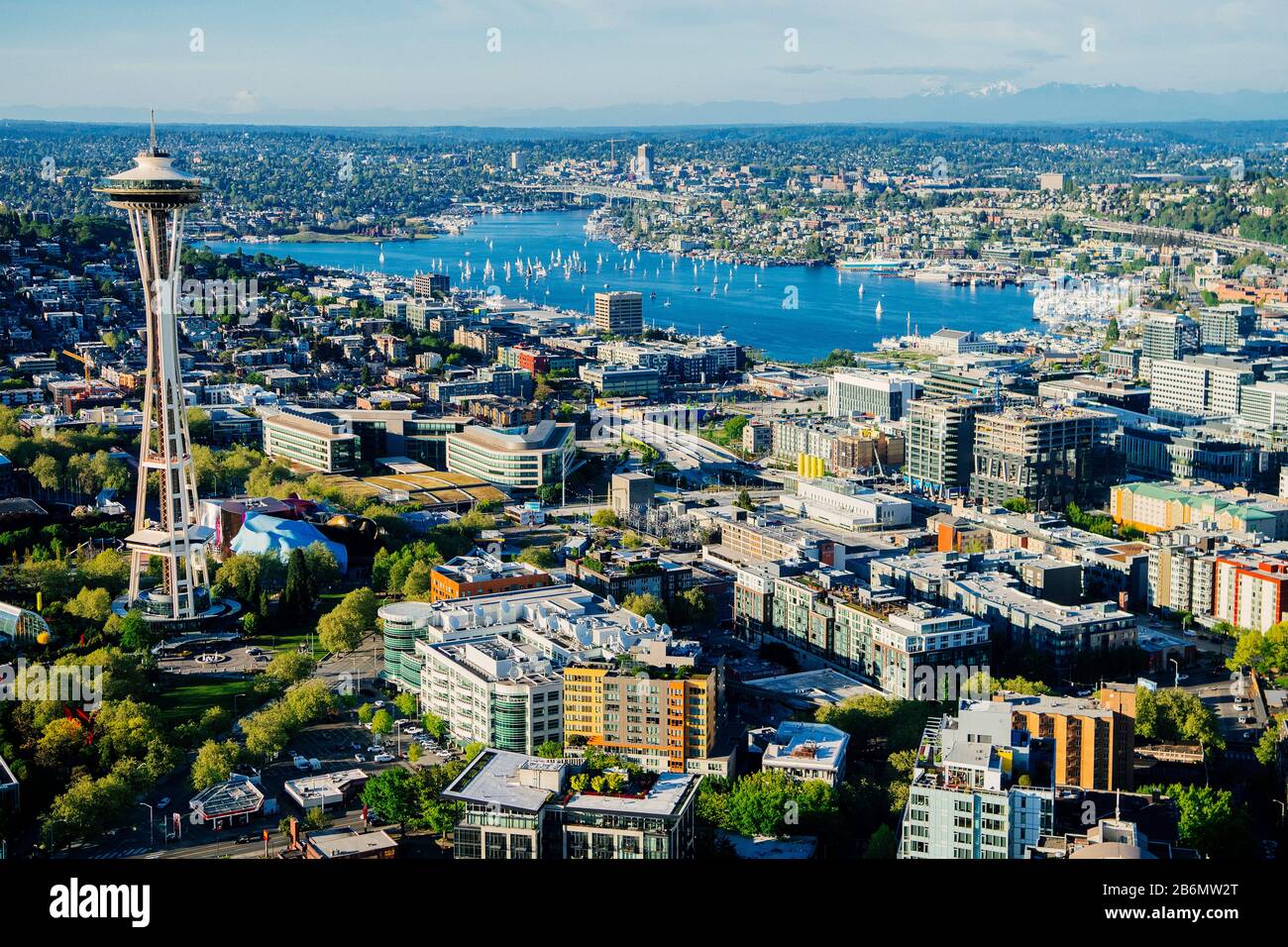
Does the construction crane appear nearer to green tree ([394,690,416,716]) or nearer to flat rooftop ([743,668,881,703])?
green tree ([394,690,416,716])

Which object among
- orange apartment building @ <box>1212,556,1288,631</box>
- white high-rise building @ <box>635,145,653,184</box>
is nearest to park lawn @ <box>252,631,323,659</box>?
orange apartment building @ <box>1212,556,1288,631</box>

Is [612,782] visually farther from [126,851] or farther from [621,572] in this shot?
[621,572]

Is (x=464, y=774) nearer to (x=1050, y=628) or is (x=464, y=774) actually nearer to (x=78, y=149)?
(x=1050, y=628)

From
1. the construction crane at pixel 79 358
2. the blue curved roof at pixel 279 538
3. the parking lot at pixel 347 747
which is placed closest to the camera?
the parking lot at pixel 347 747

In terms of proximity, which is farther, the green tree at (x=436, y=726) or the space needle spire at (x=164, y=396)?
the space needle spire at (x=164, y=396)

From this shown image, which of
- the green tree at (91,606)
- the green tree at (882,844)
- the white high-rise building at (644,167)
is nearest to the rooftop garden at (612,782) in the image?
the green tree at (882,844)

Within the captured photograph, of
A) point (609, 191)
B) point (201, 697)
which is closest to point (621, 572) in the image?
point (201, 697)

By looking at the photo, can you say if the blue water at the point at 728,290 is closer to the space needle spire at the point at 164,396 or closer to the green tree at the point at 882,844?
the space needle spire at the point at 164,396
